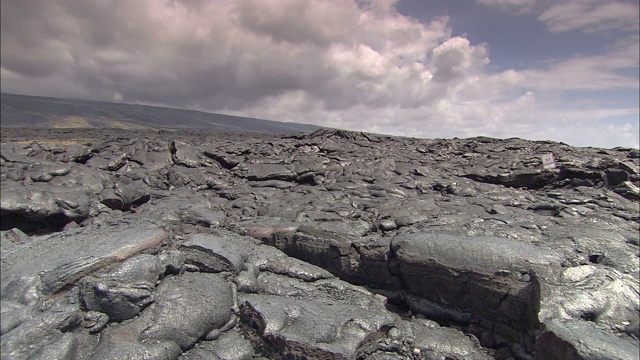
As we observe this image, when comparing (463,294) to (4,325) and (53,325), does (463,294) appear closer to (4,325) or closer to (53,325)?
(53,325)

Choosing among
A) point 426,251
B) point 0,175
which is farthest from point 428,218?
point 0,175

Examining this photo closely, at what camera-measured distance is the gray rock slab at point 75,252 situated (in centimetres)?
507

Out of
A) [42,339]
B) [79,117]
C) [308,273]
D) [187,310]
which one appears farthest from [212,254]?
[79,117]

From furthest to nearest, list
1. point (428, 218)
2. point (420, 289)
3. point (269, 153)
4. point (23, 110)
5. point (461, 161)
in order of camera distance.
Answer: point (23, 110), point (461, 161), point (269, 153), point (428, 218), point (420, 289)

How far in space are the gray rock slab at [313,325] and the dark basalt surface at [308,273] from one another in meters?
0.02

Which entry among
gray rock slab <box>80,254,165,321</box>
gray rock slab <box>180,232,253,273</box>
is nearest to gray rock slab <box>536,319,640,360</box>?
gray rock slab <box>180,232,253,273</box>

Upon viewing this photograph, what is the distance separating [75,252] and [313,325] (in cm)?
382

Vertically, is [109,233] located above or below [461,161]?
below

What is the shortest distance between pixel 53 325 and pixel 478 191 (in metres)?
10.8

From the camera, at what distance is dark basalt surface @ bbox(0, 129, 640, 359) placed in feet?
14.9

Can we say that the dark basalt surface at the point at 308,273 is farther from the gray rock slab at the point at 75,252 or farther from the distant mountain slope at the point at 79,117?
the distant mountain slope at the point at 79,117

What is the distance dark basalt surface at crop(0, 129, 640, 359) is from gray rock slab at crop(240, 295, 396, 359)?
0.07 ft

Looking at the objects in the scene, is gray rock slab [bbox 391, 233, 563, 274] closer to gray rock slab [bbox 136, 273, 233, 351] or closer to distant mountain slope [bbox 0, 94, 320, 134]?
gray rock slab [bbox 136, 273, 233, 351]

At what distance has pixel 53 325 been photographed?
14.1 feet
